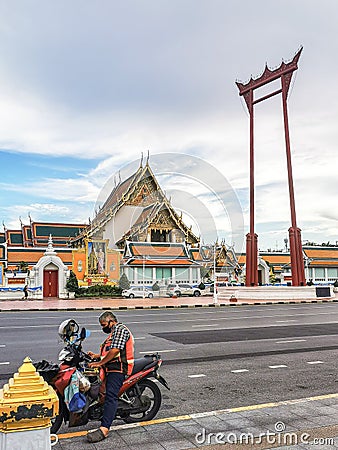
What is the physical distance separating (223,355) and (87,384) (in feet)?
17.5

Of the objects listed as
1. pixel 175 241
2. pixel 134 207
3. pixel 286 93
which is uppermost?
pixel 286 93

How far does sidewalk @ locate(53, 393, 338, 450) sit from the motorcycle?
16cm

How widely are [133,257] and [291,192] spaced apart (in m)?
14.8

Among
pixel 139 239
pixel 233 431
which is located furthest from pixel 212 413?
pixel 139 239

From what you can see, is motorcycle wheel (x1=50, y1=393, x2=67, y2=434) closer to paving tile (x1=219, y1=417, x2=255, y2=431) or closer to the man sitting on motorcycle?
the man sitting on motorcycle

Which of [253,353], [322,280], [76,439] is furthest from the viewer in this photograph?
[322,280]

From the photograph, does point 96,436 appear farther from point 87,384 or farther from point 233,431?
point 233,431

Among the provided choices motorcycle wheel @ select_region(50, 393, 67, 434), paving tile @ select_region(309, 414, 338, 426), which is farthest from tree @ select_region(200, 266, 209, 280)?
motorcycle wheel @ select_region(50, 393, 67, 434)

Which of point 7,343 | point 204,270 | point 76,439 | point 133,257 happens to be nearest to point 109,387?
point 76,439

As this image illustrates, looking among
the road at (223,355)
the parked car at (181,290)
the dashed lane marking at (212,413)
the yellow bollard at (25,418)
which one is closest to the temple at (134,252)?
the parked car at (181,290)

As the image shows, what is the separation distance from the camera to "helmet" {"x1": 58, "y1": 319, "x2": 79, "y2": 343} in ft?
15.2

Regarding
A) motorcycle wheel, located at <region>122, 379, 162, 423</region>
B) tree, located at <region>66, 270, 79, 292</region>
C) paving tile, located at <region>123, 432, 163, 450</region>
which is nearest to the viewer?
paving tile, located at <region>123, 432, 163, 450</region>

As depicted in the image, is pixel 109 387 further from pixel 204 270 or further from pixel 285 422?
pixel 204 270

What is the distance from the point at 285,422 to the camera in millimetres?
4965
